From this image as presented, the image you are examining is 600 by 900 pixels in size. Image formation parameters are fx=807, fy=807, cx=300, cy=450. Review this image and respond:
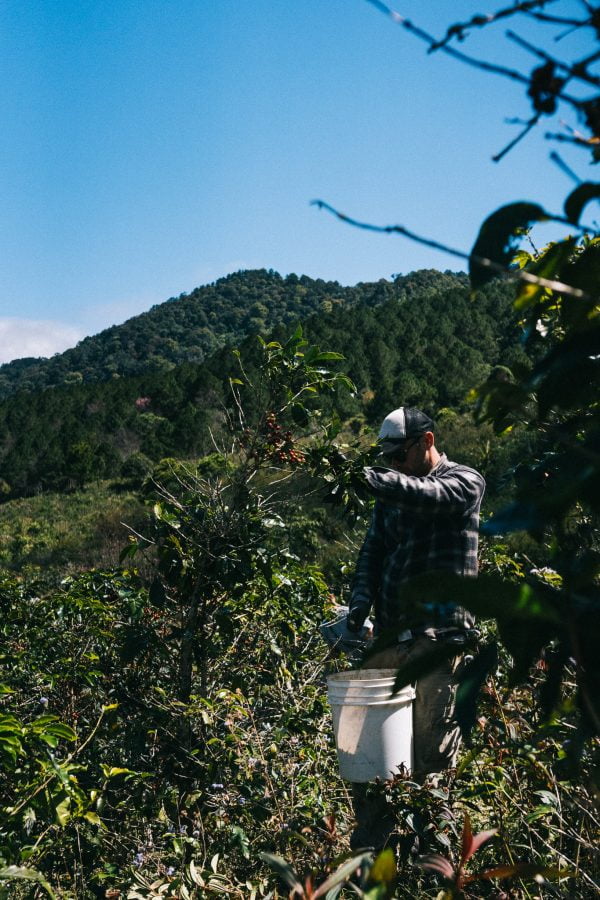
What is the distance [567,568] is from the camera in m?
0.63

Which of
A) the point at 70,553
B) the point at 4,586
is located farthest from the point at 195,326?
the point at 4,586

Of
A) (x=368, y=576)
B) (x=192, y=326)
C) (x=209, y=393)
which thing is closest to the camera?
(x=368, y=576)

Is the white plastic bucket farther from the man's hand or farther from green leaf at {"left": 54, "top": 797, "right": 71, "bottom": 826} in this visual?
green leaf at {"left": 54, "top": 797, "right": 71, "bottom": 826}

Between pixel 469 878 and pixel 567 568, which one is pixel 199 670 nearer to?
pixel 469 878

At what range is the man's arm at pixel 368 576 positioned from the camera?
3.01 metres

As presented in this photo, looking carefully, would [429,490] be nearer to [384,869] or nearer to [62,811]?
[62,811]

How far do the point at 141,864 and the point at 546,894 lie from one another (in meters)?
1.00

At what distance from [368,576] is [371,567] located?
0.04m

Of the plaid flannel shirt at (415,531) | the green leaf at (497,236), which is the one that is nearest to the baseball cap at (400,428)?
the plaid flannel shirt at (415,531)

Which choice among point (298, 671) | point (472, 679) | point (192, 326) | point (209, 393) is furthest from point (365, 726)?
point (192, 326)

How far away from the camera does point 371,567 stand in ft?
10.2

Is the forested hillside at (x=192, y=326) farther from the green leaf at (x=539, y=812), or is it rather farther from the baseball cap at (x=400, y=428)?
the green leaf at (x=539, y=812)

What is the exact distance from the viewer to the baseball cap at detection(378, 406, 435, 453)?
114 inches

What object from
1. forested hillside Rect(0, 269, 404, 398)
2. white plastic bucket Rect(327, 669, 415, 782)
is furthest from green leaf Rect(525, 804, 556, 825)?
forested hillside Rect(0, 269, 404, 398)
